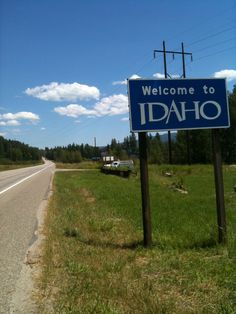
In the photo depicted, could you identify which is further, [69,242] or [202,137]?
[202,137]

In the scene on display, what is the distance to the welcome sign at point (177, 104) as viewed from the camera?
7184 mm

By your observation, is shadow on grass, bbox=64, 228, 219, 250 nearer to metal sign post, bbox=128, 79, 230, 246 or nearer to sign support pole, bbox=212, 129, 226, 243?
metal sign post, bbox=128, 79, 230, 246

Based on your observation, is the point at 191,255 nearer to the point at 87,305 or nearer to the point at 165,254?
the point at 165,254

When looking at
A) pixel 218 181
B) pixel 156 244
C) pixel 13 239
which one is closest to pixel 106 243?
pixel 156 244

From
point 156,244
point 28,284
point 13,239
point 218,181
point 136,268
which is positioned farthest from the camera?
point 13,239

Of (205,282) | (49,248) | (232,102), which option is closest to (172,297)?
(205,282)

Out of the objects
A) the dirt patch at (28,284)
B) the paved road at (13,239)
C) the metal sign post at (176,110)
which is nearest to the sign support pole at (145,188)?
the metal sign post at (176,110)

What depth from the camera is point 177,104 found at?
7.29 m

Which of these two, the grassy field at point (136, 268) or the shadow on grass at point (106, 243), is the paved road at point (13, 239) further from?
the shadow on grass at point (106, 243)

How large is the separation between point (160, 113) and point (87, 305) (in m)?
3.81

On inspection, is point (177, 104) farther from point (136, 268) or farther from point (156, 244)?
point (136, 268)

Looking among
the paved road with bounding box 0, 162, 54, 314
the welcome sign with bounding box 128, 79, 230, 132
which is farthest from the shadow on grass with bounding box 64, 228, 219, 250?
the welcome sign with bounding box 128, 79, 230, 132

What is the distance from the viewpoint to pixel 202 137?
89.0m

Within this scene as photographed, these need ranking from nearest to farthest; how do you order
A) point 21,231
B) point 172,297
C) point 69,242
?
point 172,297 < point 69,242 < point 21,231
